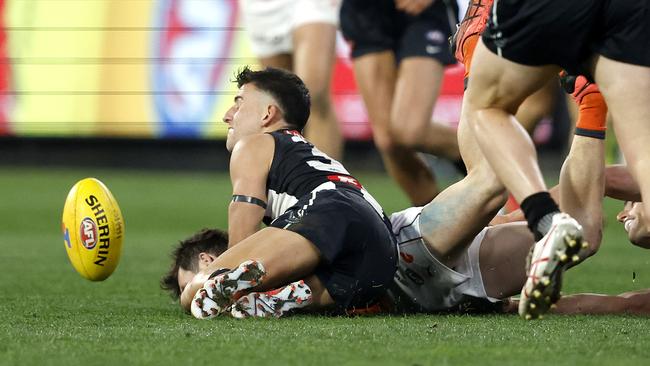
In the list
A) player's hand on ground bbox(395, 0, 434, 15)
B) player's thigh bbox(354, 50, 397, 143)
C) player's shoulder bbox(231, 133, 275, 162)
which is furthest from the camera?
player's thigh bbox(354, 50, 397, 143)

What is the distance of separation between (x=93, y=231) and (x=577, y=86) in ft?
6.41

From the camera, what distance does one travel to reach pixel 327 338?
360 cm

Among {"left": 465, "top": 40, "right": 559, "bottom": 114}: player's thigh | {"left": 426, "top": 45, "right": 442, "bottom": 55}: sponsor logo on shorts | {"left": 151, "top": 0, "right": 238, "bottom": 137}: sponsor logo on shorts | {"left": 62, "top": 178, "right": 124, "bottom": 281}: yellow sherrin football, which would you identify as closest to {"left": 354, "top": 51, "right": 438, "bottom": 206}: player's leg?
{"left": 426, "top": 45, "right": 442, "bottom": 55}: sponsor logo on shorts

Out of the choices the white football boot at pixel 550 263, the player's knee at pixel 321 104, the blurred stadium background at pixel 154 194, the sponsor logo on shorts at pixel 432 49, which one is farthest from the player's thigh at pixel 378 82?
Result: the white football boot at pixel 550 263

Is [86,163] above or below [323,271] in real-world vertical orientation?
below

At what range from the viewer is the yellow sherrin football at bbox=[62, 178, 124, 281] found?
16.0 feet

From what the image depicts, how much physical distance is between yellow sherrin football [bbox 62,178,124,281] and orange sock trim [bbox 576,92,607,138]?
1.86 m

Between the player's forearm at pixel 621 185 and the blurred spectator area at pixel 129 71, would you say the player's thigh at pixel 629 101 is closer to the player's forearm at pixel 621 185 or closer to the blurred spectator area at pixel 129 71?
the player's forearm at pixel 621 185

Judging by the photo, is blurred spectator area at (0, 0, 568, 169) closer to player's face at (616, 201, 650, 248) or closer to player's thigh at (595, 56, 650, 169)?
player's face at (616, 201, 650, 248)

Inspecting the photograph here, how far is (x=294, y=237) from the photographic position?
13.5 ft

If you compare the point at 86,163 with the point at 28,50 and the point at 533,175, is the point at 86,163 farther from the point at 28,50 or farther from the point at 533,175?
the point at 533,175

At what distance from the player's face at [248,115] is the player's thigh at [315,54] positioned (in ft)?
7.60

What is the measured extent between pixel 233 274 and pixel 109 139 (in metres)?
11.1

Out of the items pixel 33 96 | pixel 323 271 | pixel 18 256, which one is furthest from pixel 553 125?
pixel 323 271
